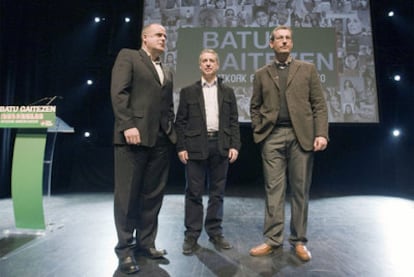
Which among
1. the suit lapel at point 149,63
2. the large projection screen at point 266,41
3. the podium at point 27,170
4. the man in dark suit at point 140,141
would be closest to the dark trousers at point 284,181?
the man in dark suit at point 140,141

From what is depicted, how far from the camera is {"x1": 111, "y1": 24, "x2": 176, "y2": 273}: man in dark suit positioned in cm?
149

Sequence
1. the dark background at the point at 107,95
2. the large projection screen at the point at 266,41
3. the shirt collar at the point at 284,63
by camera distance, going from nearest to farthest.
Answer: the shirt collar at the point at 284,63 < the large projection screen at the point at 266,41 < the dark background at the point at 107,95

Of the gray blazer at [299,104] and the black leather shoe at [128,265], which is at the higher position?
the gray blazer at [299,104]

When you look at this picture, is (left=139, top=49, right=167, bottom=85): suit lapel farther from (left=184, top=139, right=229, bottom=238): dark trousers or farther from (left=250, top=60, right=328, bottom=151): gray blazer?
(left=250, top=60, right=328, bottom=151): gray blazer

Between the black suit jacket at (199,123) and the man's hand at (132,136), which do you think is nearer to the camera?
the man's hand at (132,136)

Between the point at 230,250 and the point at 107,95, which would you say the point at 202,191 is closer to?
the point at 230,250

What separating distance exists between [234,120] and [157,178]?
681 millimetres

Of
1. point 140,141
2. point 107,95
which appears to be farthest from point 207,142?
point 107,95

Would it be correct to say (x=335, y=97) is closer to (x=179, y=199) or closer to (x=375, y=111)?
(x=375, y=111)

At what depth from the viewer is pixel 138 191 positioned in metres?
1.56

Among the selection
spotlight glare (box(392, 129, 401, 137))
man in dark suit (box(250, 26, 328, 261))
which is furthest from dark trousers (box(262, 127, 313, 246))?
spotlight glare (box(392, 129, 401, 137))

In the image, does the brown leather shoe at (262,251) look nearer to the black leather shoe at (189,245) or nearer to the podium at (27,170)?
the black leather shoe at (189,245)

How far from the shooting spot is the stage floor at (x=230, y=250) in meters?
1.49

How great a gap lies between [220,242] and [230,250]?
0.10m
